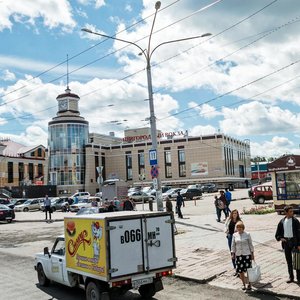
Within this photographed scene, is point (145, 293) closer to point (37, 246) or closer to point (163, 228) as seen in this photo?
point (163, 228)

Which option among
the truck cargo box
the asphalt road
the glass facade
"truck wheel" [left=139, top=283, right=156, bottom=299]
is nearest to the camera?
the truck cargo box

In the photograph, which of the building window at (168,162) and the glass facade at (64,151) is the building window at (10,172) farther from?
the building window at (168,162)

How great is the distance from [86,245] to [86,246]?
21mm

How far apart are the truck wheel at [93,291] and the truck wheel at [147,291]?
1239 mm

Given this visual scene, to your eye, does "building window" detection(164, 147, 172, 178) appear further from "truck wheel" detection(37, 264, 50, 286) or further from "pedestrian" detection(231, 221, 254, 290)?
"pedestrian" detection(231, 221, 254, 290)

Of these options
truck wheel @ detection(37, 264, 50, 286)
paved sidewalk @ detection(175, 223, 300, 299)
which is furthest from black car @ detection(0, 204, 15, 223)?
truck wheel @ detection(37, 264, 50, 286)

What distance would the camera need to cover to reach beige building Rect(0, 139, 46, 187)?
9200cm

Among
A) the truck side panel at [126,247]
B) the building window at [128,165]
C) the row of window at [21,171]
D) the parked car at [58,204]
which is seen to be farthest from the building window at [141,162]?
the truck side panel at [126,247]

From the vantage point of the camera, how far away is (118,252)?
27.5ft

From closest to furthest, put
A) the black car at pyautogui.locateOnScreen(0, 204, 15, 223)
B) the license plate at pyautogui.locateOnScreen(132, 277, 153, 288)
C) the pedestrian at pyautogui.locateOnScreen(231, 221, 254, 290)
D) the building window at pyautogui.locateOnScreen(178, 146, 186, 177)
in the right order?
the license plate at pyautogui.locateOnScreen(132, 277, 153, 288), the pedestrian at pyautogui.locateOnScreen(231, 221, 254, 290), the black car at pyautogui.locateOnScreen(0, 204, 15, 223), the building window at pyautogui.locateOnScreen(178, 146, 186, 177)

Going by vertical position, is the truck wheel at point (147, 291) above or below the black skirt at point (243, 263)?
below

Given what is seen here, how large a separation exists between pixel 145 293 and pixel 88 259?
162 centimetres

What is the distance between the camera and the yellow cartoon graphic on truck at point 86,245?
8398 mm

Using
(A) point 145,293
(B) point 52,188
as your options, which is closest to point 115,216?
(A) point 145,293
